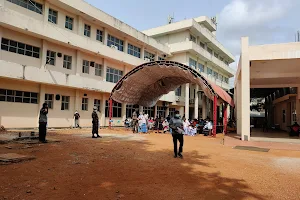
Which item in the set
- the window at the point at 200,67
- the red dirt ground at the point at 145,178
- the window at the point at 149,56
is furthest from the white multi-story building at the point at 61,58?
the red dirt ground at the point at 145,178

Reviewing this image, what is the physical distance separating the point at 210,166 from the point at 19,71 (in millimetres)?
14015

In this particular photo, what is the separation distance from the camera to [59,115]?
18.9m

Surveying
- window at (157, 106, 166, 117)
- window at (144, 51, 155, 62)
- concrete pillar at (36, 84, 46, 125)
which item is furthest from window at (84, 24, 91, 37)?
window at (157, 106, 166, 117)

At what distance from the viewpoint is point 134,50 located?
86.6 ft

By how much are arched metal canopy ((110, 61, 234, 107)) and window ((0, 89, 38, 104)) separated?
581 cm

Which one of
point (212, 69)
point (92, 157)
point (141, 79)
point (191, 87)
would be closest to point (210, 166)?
point (92, 157)

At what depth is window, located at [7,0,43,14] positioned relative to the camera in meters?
16.2

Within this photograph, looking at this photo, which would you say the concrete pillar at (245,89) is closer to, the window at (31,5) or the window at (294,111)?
the window at (294,111)

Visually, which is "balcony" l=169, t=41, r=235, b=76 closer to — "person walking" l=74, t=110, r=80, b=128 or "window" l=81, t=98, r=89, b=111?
"window" l=81, t=98, r=89, b=111

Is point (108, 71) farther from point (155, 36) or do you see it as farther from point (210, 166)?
point (210, 166)

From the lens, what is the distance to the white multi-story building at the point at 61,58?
15.7m

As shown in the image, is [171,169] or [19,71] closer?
[171,169]

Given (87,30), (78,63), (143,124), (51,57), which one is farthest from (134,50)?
(143,124)

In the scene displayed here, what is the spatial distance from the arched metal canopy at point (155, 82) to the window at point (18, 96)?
5.81m
